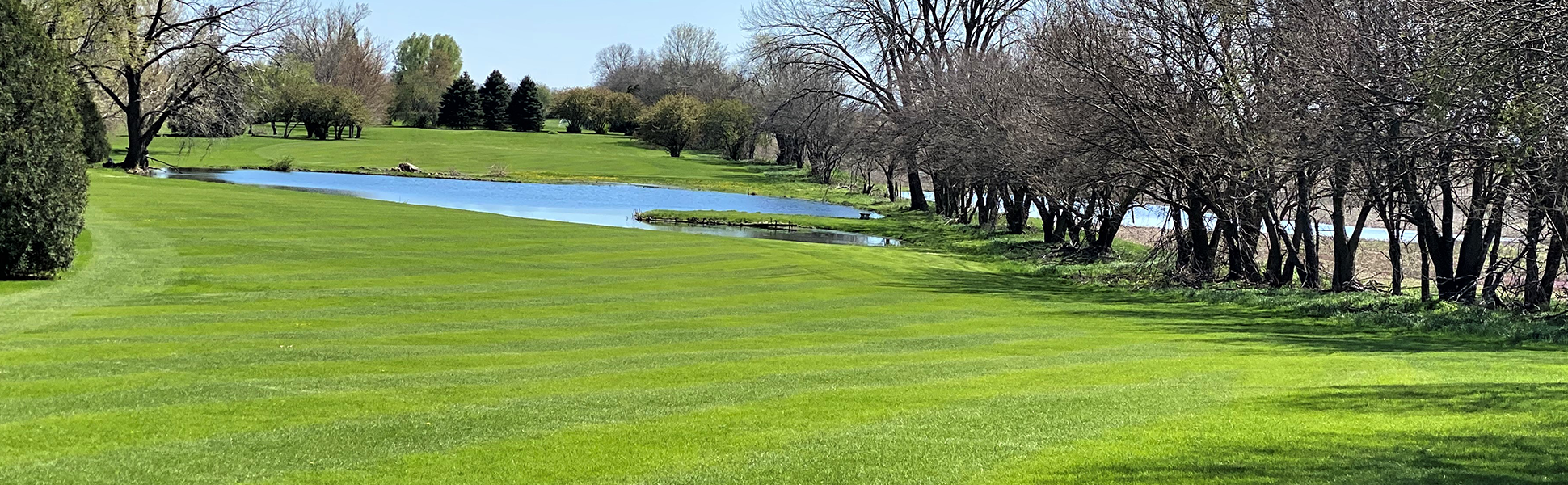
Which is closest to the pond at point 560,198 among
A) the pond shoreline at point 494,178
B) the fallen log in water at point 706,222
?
the fallen log in water at point 706,222

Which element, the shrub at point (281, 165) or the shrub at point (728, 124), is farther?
the shrub at point (728, 124)

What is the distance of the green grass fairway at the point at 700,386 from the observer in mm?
8289

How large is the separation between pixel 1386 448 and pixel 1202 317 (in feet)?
41.0

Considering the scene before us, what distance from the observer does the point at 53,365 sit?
39.7 feet

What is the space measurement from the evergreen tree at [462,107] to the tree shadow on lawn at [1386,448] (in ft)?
423

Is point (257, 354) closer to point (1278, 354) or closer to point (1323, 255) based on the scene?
point (1278, 354)

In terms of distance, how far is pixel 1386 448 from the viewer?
8461 mm

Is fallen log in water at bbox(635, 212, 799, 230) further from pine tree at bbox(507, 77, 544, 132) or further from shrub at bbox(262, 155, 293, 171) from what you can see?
pine tree at bbox(507, 77, 544, 132)

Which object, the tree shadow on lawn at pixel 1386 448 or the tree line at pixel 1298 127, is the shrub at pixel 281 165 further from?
the tree shadow on lawn at pixel 1386 448

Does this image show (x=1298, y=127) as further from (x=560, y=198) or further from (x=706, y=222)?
(x=560, y=198)

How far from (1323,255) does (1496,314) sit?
74.0 feet

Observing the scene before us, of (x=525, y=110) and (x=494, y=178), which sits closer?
(x=494, y=178)

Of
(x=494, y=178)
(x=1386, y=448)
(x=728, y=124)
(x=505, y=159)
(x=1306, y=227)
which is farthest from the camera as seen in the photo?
(x=728, y=124)

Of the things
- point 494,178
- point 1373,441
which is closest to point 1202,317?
point 1373,441
